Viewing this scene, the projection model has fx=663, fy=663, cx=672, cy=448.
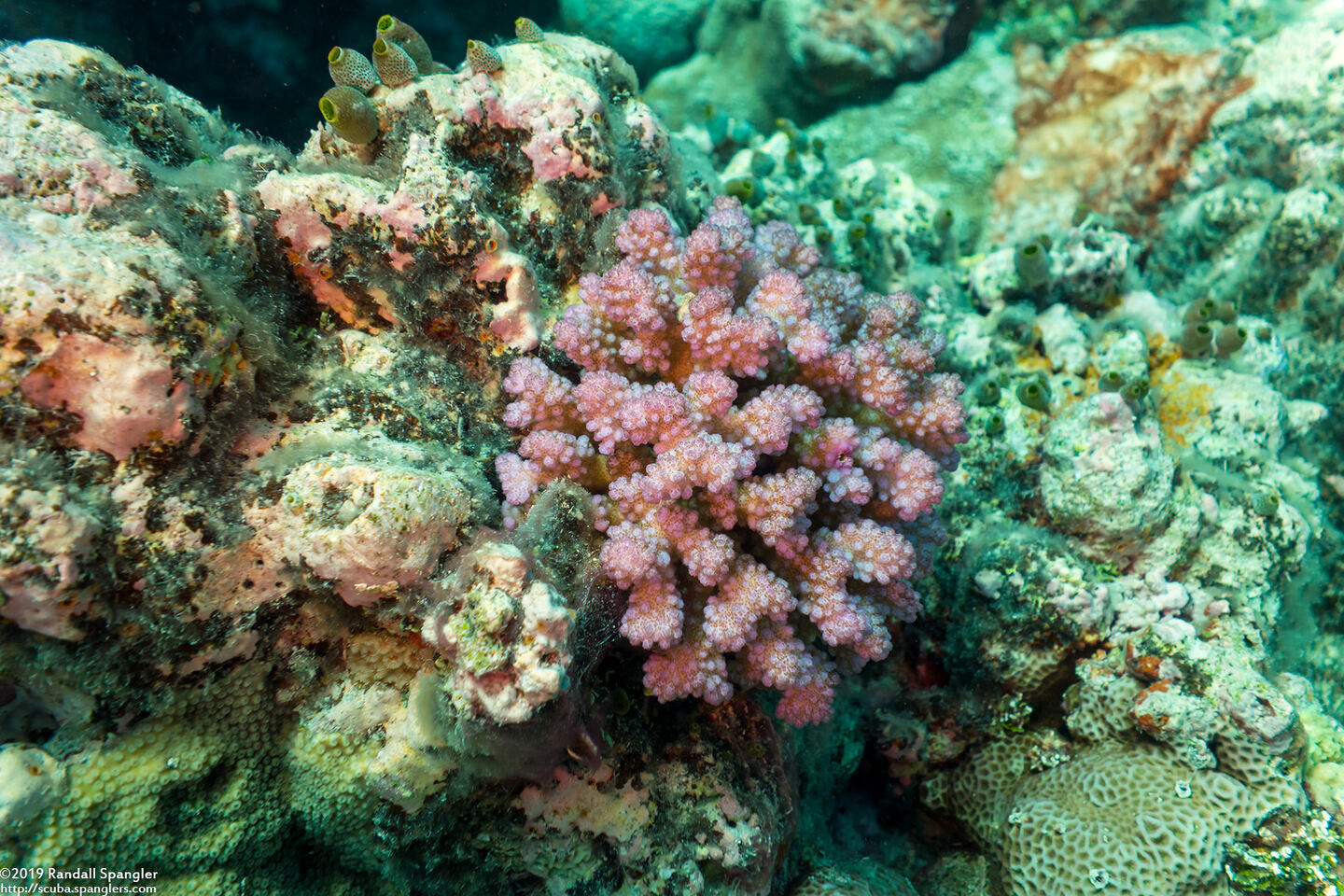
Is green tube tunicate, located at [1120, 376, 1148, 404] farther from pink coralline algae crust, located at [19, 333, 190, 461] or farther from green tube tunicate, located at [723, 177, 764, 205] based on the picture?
pink coralline algae crust, located at [19, 333, 190, 461]

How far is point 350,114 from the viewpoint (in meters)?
2.37

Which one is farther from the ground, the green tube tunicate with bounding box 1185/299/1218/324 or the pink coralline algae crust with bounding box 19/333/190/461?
the green tube tunicate with bounding box 1185/299/1218/324

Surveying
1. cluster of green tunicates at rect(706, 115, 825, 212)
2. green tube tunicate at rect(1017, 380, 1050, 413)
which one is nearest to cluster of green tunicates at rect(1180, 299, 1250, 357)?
green tube tunicate at rect(1017, 380, 1050, 413)

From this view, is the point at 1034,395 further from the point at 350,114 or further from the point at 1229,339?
the point at 350,114

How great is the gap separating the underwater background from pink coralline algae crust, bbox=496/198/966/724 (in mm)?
17

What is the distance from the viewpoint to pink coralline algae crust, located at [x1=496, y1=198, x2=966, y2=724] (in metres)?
2.19

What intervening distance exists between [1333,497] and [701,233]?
17.1 feet

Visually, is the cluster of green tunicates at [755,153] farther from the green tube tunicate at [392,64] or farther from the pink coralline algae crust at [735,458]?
the green tube tunicate at [392,64]

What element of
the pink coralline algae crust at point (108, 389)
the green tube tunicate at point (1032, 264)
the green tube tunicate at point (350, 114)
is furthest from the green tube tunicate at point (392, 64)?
the green tube tunicate at point (1032, 264)

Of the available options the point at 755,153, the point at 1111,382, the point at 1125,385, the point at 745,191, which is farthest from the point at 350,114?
the point at 1125,385

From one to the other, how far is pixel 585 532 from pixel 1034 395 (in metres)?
2.77

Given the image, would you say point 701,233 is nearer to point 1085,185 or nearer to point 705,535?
point 705,535

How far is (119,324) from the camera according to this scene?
167cm

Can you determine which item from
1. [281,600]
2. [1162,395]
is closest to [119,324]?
[281,600]
